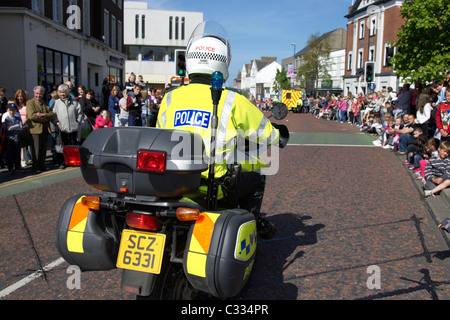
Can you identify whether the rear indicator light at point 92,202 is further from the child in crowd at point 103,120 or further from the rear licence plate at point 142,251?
the child in crowd at point 103,120

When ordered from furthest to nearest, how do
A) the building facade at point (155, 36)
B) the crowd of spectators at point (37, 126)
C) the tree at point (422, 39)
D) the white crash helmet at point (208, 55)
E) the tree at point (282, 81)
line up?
the tree at point (282, 81) < the building facade at point (155, 36) < the tree at point (422, 39) < the crowd of spectators at point (37, 126) < the white crash helmet at point (208, 55)

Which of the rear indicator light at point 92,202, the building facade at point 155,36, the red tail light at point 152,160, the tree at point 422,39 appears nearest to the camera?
the red tail light at point 152,160

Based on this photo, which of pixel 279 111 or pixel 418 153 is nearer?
pixel 279 111

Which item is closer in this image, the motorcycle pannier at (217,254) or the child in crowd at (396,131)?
the motorcycle pannier at (217,254)

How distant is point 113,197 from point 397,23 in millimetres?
48549

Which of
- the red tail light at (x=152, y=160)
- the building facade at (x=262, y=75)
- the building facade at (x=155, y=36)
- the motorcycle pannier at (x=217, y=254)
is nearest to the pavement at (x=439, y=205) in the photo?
the motorcycle pannier at (x=217, y=254)

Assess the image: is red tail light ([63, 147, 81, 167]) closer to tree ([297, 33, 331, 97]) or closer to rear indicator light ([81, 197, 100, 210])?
rear indicator light ([81, 197, 100, 210])

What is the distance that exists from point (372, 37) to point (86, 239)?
5325 cm

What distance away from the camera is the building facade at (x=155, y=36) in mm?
59594

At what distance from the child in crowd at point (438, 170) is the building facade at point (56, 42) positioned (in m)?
15.3

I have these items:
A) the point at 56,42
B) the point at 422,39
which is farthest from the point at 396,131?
the point at 56,42

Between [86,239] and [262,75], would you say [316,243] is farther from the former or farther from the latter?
[262,75]

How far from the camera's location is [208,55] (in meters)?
3.29

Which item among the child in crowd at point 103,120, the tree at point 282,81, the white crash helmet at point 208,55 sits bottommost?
the child in crowd at point 103,120
